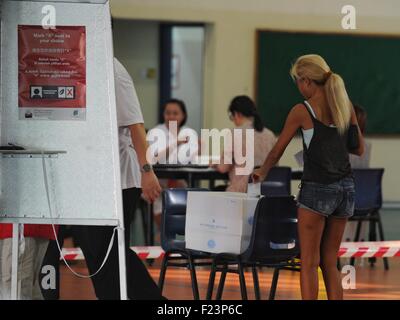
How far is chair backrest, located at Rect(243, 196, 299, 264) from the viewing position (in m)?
5.57

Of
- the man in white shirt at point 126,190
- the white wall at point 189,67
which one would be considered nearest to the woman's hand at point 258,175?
the man in white shirt at point 126,190

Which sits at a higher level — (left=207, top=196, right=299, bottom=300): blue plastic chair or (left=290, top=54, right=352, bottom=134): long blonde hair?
(left=290, top=54, right=352, bottom=134): long blonde hair

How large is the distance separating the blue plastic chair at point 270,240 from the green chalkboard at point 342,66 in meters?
5.90

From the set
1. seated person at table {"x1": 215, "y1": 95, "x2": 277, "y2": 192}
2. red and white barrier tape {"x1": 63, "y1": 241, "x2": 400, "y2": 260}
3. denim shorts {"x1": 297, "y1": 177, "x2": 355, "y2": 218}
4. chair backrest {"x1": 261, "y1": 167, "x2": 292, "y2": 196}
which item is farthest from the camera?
red and white barrier tape {"x1": 63, "y1": 241, "x2": 400, "y2": 260}

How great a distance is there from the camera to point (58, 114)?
4.38m

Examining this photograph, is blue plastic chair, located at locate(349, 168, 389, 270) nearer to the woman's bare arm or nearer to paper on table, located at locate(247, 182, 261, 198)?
paper on table, located at locate(247, 182, 261, 198)

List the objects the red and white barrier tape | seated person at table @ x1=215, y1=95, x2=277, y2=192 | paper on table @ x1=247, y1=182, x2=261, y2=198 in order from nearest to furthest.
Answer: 1. paper on table @ x1=247, y1=182, x2=261, y2=198
2. seated person at table @ x1=215, y1=95, x2=277, y2=192
3. the red and white barrier tape

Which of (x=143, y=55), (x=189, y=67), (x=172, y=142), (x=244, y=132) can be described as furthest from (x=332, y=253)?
(x=189, y=67)

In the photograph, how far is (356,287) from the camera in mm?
7168

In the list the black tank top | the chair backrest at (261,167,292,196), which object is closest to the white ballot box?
the black tank top

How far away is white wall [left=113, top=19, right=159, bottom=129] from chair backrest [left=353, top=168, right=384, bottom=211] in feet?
17.3

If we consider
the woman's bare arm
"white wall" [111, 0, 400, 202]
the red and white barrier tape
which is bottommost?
the red and white barrier tape

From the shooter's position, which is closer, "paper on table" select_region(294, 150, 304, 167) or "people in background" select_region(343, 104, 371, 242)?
"paper on table" select_region(294, 150, 304, 167)

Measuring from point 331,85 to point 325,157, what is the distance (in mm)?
386
